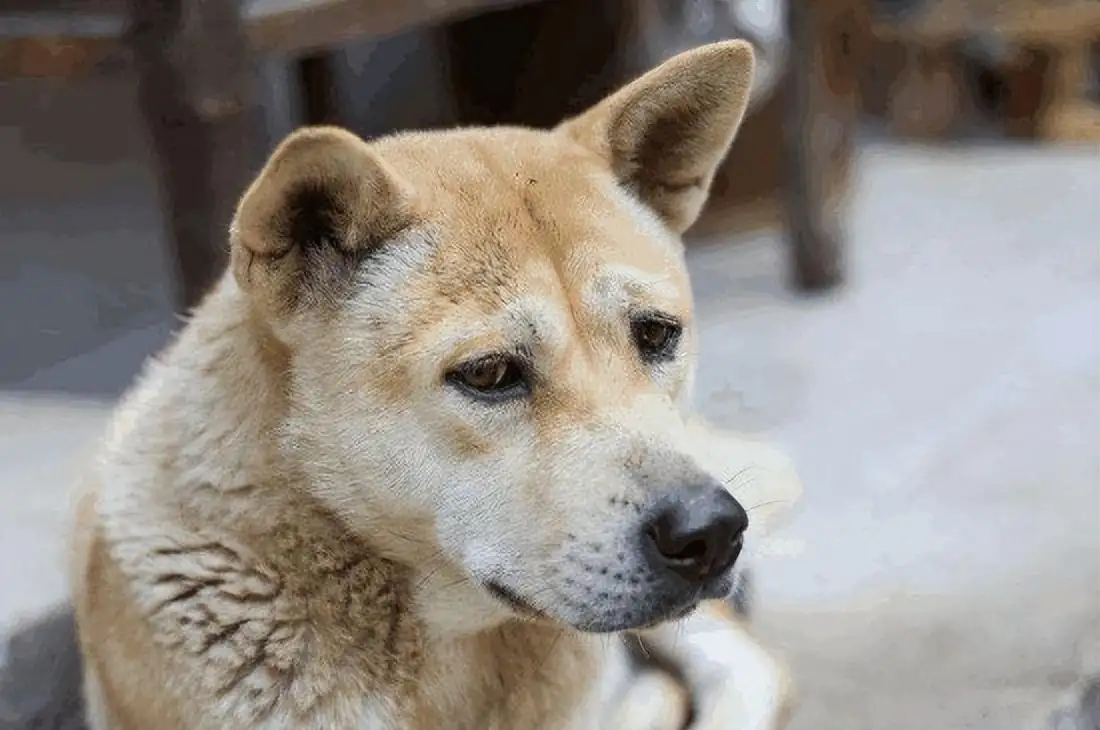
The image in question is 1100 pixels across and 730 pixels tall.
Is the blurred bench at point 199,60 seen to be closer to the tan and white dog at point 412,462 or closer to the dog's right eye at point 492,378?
the tan and white dog at point 412,462

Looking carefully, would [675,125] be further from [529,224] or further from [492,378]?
[492,378]

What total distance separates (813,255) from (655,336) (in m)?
2.47

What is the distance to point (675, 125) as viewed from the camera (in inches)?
65.1

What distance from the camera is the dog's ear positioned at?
4.35 ft

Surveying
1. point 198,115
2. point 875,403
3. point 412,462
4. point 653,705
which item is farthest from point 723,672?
point 875,403

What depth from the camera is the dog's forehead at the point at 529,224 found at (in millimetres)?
1431

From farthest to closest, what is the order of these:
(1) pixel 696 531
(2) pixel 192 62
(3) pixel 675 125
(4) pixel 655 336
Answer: (2) pixel 192 62 < (3) pixel 675 125 < (4) pixel 655 336 < (1) pixel 696 531

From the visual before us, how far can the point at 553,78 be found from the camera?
4.12 m

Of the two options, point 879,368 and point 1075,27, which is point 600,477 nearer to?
point 879,368

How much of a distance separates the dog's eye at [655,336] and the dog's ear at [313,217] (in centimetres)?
26

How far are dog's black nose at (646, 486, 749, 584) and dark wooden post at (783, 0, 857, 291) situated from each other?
8.61ft

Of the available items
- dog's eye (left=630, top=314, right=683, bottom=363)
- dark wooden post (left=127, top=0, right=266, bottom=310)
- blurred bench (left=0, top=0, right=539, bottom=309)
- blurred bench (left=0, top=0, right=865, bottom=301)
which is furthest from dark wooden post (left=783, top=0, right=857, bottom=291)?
dog's eye (left=630, top=314, right=683, bottom=363)

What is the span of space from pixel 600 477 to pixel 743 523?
0.47 ft

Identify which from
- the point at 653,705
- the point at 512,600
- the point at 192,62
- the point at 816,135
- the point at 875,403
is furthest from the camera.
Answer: the point at 816,135
